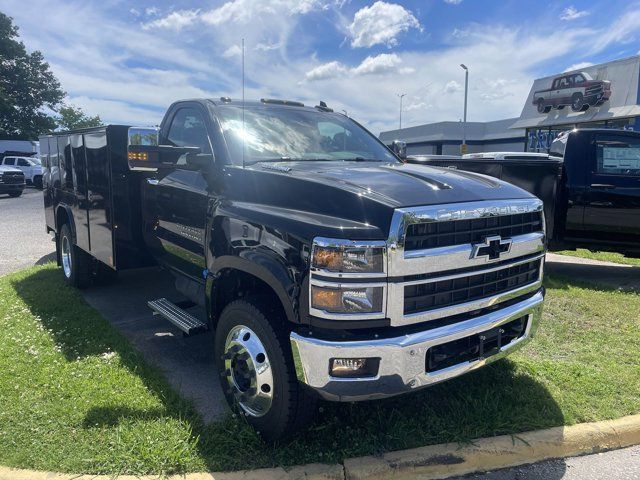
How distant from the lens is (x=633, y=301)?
598cm

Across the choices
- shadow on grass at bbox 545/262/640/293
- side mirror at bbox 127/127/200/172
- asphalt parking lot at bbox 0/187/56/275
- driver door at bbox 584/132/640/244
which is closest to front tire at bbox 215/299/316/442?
side mirror at bbox 127/127/200/172

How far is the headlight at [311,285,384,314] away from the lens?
100 inches

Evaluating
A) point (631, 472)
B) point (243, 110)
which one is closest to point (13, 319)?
point (243, 110)

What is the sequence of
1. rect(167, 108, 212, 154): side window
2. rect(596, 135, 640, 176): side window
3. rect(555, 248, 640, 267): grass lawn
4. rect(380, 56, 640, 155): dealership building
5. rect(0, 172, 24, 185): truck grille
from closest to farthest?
rect(167, 108, 212, 154): side window, rect(596, 135, 640, 176): side window, rect(555, 248, 640, 267): grass lawn, rect(380, 56, 640, 155): dealership building, rect(0, 172, 24, 185): truck grille

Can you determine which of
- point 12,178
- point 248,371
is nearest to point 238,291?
point 248,371

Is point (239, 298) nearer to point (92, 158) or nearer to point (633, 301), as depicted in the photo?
point (92, 158)

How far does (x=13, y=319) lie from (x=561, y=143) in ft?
26.9

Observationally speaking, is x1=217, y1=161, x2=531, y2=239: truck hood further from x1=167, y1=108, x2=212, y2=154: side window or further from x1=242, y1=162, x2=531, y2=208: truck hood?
x1=167, y1=108, x2=212, y2=154: side window

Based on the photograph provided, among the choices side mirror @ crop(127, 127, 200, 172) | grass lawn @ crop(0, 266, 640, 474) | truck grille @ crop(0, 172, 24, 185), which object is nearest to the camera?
grass lawn @ crop(0, 266, 640, 474)

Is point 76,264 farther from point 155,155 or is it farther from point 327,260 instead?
point 327,260

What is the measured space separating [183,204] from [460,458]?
271 cm

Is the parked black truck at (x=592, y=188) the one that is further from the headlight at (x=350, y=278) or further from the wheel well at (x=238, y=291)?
the headlight at (x=350, y=278)

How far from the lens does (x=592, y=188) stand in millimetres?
7039

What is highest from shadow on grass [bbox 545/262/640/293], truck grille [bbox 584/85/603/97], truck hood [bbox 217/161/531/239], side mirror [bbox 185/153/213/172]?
truck grille [bbox 584/85/603/97]
